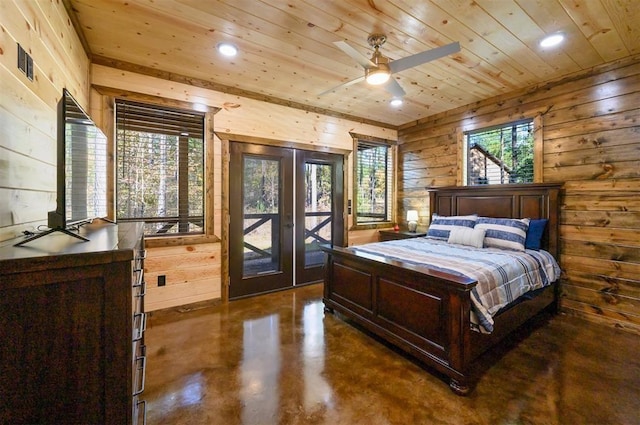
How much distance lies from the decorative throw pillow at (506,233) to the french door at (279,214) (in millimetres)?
2155

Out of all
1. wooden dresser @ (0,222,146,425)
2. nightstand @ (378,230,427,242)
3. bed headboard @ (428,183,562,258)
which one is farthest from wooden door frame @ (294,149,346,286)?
wooden dresser @ (0,222,146,425)

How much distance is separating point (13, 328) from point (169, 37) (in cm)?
259

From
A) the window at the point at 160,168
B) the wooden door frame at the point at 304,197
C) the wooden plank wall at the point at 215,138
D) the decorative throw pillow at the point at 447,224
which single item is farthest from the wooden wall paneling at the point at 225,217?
the decorative throw pillow at the point at 447,224

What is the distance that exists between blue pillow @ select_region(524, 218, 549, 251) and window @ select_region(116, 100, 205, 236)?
12.7ft

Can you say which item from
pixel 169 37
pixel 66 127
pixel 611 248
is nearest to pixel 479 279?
pixel 611 248

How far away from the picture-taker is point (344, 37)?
2.60m

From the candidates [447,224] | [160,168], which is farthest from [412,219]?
[160,168]

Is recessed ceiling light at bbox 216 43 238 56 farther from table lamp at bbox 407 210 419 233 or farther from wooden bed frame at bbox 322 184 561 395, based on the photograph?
table lamp at bbox 407 210 419 233

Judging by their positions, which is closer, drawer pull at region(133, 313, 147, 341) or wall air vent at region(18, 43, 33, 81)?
drawer pull at region(133, 313, 147, 341)

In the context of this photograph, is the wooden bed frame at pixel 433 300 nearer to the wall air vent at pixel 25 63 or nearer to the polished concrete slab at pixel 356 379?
the polished concrete slab at pixel 356 379

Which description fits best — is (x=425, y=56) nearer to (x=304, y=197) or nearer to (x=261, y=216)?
(x=304, y=197)

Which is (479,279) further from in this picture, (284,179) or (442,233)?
(284,179)

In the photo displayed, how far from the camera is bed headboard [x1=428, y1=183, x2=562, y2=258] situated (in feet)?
11.1

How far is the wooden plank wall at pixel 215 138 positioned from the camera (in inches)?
125
